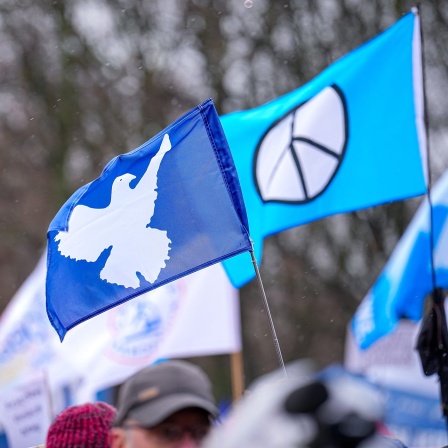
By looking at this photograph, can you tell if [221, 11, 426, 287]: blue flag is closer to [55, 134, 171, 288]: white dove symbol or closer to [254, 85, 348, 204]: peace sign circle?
[254, 85, 348, 204]: peace sign circle

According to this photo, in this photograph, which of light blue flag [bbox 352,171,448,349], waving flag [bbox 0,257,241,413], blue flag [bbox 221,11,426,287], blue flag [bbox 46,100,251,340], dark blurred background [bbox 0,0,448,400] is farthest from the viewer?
dark blurred background [bbox 0,0,448,400]

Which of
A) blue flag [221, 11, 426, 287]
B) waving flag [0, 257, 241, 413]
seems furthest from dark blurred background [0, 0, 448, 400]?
blue flag [221, 11, 426, 287]

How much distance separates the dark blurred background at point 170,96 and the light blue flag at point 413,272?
9709 millimetres

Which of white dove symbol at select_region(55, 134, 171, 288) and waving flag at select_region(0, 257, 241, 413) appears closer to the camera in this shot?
white dove symbol at select_region(55, 134, 171, 288)

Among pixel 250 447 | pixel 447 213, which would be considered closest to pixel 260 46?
pixel 447 213

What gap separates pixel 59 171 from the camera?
18438 millimetres

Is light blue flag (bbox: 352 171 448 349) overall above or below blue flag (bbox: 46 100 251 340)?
below

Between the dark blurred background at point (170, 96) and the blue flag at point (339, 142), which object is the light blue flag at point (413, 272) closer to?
the blue flag at point (339, 142)

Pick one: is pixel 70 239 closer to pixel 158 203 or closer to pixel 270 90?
pixel 158 203

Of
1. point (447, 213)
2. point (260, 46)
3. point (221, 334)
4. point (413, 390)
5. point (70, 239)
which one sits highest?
point (260, 46)

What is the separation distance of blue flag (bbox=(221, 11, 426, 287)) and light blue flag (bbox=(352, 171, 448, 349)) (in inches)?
29.1

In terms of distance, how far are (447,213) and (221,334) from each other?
220 centimetres

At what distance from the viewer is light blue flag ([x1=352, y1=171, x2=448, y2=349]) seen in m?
6.44

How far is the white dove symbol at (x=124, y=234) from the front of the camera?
4.06 meters
